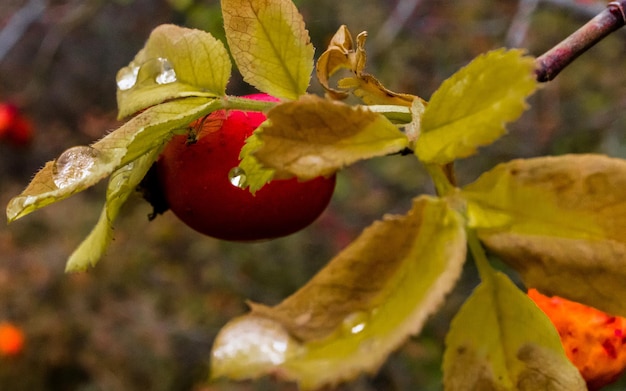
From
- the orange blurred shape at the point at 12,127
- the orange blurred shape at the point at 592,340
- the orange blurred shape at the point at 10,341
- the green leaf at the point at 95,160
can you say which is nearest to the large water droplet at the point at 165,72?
the green leaf at the point at 95,160

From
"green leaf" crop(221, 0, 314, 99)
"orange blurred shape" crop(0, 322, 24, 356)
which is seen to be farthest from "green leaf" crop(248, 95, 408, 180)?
"orange blurred shape" crop(0, 322, 24, 356)

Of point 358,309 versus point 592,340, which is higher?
point 358,309

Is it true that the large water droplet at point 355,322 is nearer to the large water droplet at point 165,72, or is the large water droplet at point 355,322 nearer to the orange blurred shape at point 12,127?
the large water droplet at point 165,72

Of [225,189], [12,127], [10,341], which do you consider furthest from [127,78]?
[12,127]

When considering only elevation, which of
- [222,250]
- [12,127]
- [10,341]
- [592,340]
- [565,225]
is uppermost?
[565,225]

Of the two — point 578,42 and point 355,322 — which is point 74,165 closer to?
point 355,322

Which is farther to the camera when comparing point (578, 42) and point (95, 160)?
point (578, 42)

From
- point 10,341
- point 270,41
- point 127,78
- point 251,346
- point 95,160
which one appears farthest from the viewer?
point 10,341
